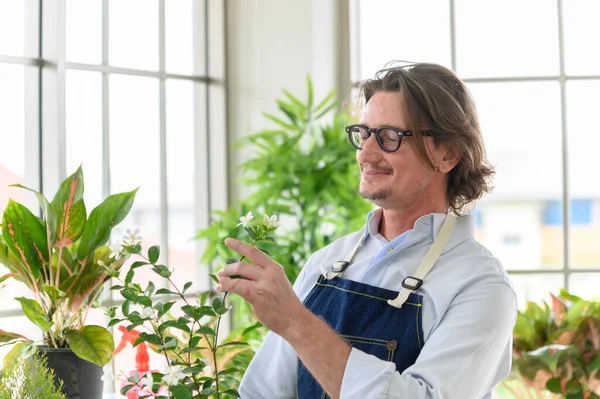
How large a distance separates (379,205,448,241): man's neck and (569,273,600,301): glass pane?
2.04 m

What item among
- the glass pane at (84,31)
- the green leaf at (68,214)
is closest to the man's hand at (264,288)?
the green leaf at (68,214)

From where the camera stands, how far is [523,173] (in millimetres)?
3699

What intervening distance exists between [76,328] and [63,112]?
1100mm

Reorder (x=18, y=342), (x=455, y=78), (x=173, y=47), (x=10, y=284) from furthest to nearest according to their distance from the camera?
(x=173, y=47)
(x=10, y=284)
(x=18, y=342)
(x=455, y=78)

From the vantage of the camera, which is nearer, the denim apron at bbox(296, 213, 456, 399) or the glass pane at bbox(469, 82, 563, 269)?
the denim apron at bbox(296, 213, 456, 399)

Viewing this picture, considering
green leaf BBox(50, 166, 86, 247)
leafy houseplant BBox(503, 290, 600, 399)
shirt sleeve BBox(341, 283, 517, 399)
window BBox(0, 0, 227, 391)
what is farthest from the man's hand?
window BBox(0, 0, 227, 391)

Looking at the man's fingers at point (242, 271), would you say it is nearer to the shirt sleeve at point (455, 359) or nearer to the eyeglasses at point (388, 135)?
the shirt sleeve at point (455, 359)

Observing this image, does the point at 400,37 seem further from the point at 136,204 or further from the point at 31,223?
the point at 31,223

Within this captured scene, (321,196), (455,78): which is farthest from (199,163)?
(455,78)

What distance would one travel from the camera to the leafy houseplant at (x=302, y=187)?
11.0ft

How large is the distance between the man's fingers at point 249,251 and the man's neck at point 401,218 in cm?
46

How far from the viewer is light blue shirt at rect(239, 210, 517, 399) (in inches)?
57.5

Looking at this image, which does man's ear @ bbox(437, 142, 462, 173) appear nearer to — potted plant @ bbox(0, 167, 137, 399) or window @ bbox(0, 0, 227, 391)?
potted plant @ bbox(0, 167, 137, 399)

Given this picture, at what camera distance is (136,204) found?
353 centimetres
